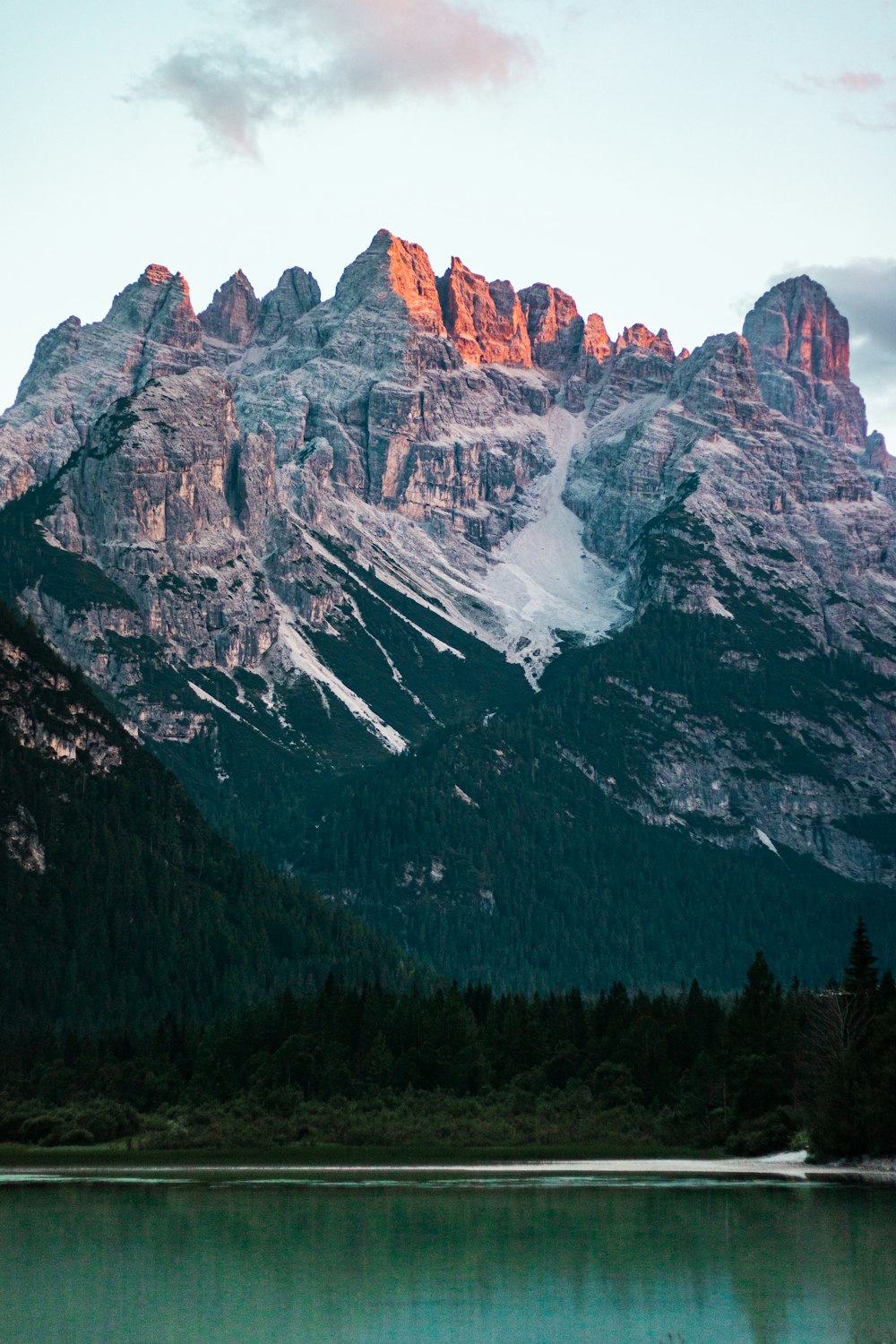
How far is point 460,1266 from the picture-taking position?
92.8 meters

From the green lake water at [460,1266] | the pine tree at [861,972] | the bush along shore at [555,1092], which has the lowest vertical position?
the green lake water at [460,1266]

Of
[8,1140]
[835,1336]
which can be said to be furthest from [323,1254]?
[8,1140]

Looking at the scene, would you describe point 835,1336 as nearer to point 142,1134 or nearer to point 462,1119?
point 462,1119

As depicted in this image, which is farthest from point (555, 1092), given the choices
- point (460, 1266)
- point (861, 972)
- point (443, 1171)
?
point (460, 1266)

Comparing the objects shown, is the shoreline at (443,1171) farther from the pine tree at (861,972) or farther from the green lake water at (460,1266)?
the pine tree at (861,972)

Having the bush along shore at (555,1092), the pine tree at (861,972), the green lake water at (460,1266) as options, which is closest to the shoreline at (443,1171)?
the bush along shore at (555,1092)

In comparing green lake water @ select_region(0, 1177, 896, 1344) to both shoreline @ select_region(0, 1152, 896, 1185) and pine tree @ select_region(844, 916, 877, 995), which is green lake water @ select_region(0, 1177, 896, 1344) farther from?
pine tree @ select_region(844, 916, 877, 995)

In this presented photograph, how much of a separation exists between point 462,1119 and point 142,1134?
1153 inches

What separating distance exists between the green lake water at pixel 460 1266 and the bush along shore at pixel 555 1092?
22.2 meters

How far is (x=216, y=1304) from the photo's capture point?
84.4 m

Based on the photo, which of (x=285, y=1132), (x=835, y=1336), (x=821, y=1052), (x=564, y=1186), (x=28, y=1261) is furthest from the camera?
(x=285, y=1132)

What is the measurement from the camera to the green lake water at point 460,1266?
78062 millimetres

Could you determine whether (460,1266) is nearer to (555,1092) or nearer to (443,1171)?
(443,1171)

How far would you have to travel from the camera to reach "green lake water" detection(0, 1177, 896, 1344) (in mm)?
78062
